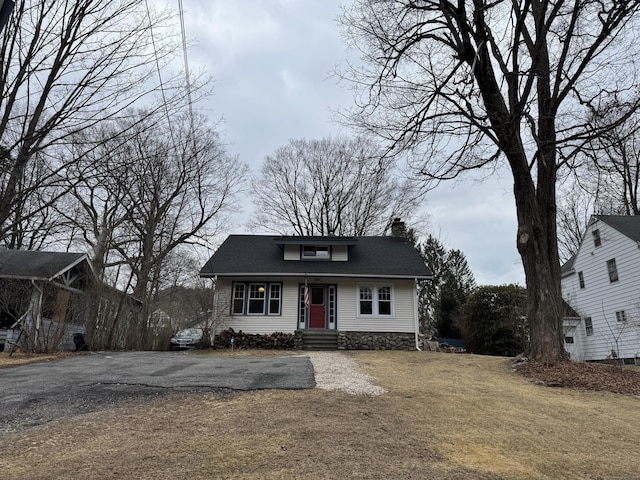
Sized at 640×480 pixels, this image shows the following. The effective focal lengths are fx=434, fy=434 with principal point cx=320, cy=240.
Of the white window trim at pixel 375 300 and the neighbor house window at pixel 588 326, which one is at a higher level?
the white window trim at pixel 375 300

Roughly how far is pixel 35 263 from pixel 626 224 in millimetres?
25866

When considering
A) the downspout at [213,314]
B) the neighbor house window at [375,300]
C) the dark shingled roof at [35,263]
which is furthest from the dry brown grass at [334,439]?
the dark shingled roof at [35,263]

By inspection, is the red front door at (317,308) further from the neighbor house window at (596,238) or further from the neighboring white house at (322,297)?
the neighbor house window at (596,238)

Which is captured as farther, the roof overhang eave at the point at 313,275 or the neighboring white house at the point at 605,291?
the neighboring white house at the point at 605,291

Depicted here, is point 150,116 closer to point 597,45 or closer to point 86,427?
point 86,427

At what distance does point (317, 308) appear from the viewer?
18031 mm

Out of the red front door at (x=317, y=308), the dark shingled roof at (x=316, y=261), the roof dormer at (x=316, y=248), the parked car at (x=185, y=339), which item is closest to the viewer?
the dark shingled roof at (x=316, y=261)

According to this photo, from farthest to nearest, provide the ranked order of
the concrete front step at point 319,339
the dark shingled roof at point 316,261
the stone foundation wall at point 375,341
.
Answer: the dark shingled roof at point 316,261
the stone foundation wall at point 375,341
the concrete front step at point 319,339

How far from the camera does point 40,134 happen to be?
3896 mm

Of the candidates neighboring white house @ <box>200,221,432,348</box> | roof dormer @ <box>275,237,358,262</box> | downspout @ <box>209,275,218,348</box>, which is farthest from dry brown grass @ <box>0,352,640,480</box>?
roof dormer @ <box>275,237,358,262</box>

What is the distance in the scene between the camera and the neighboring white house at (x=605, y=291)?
1850 centimetres

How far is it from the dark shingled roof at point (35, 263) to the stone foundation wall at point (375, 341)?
11.6 metres

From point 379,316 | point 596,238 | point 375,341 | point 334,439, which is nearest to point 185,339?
point 375,341

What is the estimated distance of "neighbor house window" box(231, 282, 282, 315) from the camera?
699 inches
